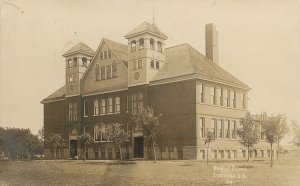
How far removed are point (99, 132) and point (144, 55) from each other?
22.6 ft

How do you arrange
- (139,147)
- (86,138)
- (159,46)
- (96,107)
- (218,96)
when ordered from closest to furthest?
(218,96), (159,46), (139,147), (86,138), (96,107)

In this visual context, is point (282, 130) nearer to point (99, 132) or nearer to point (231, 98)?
point (231, 98)

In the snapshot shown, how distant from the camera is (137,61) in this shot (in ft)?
87.6

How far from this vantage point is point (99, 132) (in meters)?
29.7

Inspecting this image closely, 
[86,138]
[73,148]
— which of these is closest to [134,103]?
[86,138]

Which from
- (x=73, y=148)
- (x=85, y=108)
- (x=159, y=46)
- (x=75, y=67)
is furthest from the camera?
(x=73, y=148)

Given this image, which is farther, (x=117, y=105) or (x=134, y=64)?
(x=117, y=105)

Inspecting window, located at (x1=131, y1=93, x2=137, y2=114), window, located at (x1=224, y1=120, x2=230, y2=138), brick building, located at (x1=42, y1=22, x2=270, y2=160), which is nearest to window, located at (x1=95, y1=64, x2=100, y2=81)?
brick building, located at (x1=42, y1=22, x2=270, y2=160)

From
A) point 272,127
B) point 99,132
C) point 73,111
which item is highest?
point 73,111

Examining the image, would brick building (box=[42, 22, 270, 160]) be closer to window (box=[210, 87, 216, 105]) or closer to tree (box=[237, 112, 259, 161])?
window (box=[210, 87, 216, 105])

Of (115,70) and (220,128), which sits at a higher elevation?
(115,70)

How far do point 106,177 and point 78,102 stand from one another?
51.1ft

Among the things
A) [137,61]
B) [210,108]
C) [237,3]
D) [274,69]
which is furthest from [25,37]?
[210,108]

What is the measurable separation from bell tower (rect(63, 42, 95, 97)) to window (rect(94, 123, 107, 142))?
268 centimetres
